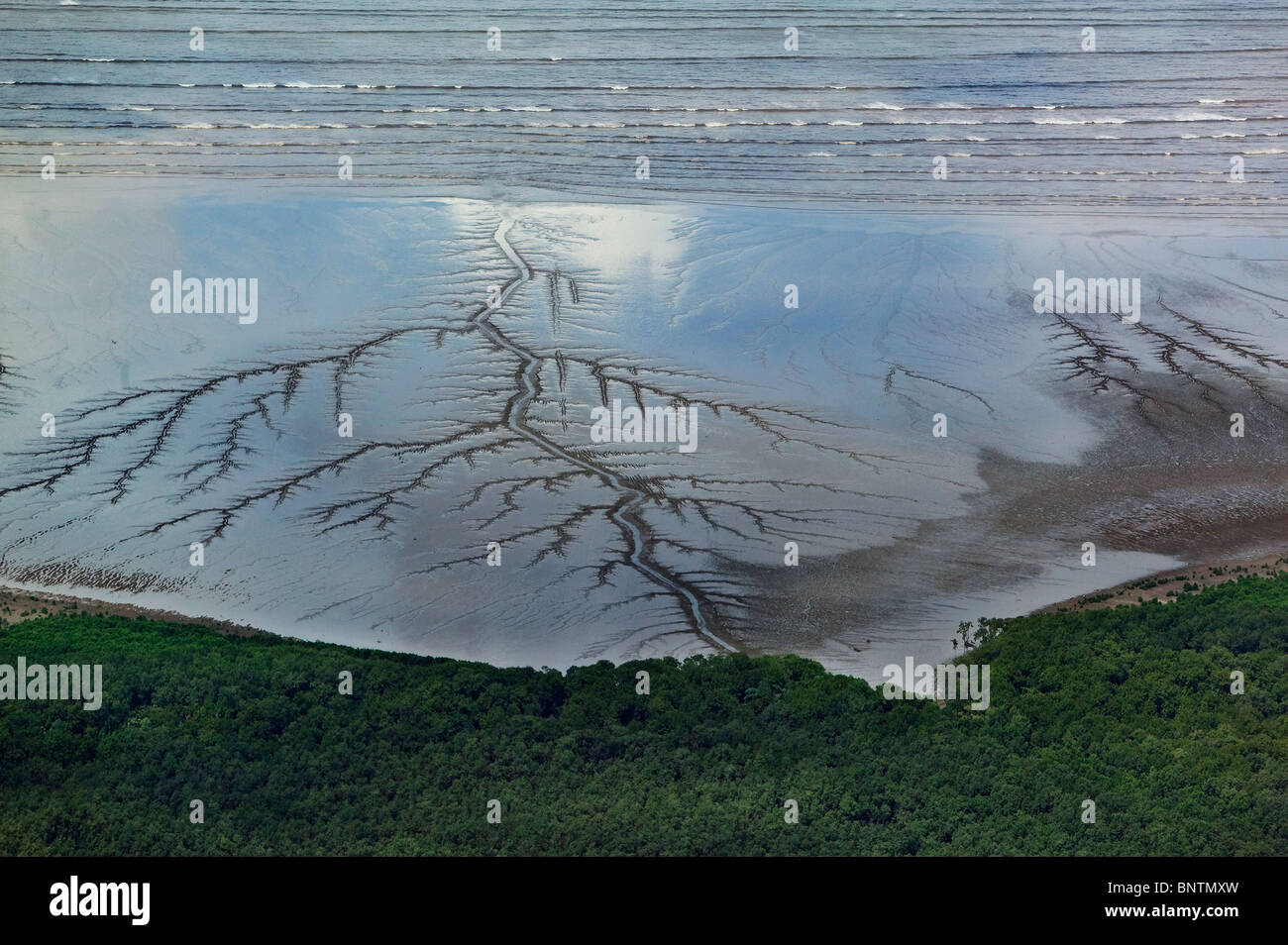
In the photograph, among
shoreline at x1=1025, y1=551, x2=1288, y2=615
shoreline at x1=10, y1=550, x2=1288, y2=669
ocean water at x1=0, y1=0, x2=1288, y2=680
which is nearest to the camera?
shoreline at x1=10, y1=550, x2=1288, y2=669

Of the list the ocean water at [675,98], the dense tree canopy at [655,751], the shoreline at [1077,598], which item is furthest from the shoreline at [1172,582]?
the ocean water at [675,98]

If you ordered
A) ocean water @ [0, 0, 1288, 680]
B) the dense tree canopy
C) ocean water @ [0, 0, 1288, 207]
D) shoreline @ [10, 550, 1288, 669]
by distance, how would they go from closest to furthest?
the dense tree canopy → shoreline @ [10, 550, 1288, 669] → ocean water @ [0, 0, 1288, 680] → ocean water @ [0, 0, 1288, 207]

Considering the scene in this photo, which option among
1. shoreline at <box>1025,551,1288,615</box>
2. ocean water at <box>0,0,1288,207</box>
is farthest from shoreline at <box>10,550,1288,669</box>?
ocean water at <box>0,0,1288,207</box>

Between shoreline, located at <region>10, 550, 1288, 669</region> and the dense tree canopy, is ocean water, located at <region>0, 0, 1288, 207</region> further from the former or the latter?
the dense tree canopy

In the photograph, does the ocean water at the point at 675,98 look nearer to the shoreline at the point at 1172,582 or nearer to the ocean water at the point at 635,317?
the ocean water at the point at 635,317

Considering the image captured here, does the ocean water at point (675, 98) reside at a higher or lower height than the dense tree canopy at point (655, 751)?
higher

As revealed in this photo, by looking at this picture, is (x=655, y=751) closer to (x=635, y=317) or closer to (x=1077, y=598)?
(x=1077, y=598)

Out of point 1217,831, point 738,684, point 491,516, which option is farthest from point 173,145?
point 1217,831

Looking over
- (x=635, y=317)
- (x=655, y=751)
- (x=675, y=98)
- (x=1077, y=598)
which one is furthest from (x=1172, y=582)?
(x=675, y=98)
